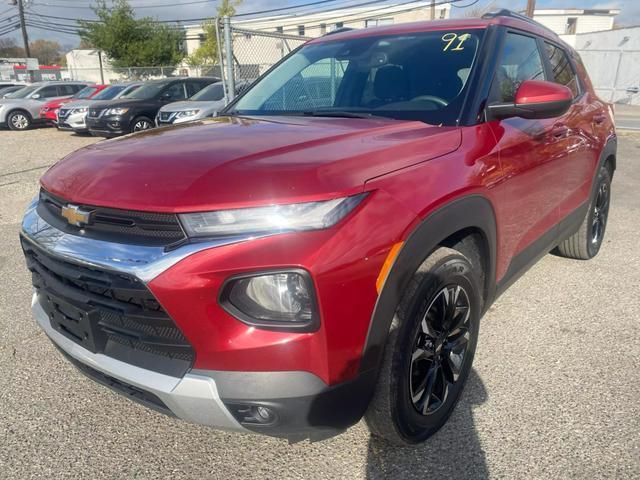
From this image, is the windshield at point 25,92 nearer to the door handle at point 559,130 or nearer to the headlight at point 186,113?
the headlight at point 186,113

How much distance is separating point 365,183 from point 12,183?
811cm

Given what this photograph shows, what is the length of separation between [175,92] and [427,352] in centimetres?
1344

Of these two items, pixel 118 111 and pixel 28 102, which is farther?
pixel 28 102

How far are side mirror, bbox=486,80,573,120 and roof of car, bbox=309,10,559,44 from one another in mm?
579

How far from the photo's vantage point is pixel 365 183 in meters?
1.68

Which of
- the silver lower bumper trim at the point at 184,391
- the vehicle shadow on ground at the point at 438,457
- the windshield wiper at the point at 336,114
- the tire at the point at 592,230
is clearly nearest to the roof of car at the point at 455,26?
the windshield wiper at the point at 336,114

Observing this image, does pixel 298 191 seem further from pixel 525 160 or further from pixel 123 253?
pixel 525 160

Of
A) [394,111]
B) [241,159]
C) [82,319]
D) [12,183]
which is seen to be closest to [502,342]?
[394,111]

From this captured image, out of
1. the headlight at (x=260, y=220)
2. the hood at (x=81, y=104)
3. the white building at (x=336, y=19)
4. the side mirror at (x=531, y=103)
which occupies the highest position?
the white building at (x=336, y=19)

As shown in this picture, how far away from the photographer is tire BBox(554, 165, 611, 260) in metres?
4.02

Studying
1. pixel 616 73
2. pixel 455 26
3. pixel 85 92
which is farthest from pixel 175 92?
pixel 616 73

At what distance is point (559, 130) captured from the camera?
9.87ft

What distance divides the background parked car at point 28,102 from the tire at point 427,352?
1903 centimetres

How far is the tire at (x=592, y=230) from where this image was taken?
4.02m
